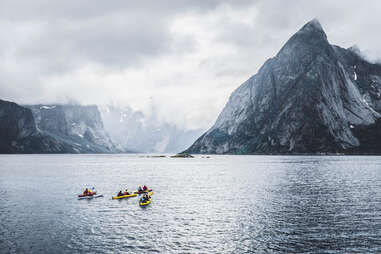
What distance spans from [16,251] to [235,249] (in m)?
23.1

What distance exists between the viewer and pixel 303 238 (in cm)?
3556

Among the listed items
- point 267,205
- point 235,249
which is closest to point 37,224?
point 235,249

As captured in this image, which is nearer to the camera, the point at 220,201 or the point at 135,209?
the point at 135,209

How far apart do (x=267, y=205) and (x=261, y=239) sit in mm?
20243

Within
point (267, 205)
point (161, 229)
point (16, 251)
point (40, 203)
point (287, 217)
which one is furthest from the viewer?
point (40, 203)

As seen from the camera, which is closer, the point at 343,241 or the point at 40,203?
the point at 343,241

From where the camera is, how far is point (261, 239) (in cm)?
3550

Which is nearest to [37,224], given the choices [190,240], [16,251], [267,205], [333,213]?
[16,251]

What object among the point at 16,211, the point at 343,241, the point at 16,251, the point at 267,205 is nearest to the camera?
the point at 16,251

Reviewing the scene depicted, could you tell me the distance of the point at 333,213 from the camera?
47969 millimetres

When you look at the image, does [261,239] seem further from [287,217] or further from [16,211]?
[16,211]

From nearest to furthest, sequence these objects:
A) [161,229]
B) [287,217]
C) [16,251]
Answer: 1. [16,251]
2. [161,229]
3. [287,217]

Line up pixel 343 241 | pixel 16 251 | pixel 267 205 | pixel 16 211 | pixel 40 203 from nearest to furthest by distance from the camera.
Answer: pixel 16 251 → pixel 343 241 → pixel 16 211 → pixel 267 205 → pixel 40 203

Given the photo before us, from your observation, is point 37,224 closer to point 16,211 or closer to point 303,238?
point 16,211
